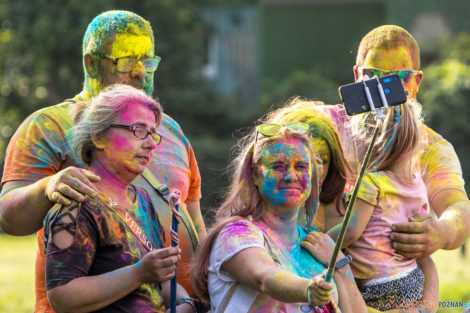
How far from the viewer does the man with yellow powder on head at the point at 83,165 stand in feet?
11.2

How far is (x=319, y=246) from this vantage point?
3365 millimetres

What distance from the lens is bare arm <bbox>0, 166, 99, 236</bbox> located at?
2965mm

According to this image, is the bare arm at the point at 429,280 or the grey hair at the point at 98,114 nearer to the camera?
the grey hair at the point at 98,114

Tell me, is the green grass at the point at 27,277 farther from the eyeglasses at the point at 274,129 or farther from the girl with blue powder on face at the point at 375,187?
the eyeglasses at the point at 274,129

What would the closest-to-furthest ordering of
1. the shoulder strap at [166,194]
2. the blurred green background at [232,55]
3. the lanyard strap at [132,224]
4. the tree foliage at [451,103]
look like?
the lanyard strap at [132,224] < the shoulder strap at [166,194] < the tree foliage at [451,103] < the blurred green background at [232,55]

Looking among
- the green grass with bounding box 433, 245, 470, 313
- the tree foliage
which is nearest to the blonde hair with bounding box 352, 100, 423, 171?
the green grass with bounding box 433, 245, 470, 313

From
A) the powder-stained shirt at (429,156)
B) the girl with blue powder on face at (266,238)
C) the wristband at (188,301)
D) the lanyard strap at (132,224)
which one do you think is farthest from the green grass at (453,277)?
the lanyard strap at (132,224)

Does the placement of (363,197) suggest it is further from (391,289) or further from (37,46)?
(37,46)

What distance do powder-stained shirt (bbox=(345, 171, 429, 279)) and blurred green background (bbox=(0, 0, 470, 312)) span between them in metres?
14.1

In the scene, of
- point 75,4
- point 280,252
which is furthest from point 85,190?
point 75,4

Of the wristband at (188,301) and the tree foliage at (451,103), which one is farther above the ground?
the wristband at (188,301)

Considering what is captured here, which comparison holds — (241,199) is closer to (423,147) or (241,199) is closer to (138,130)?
(138,130)

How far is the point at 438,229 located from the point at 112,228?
1.57 metres

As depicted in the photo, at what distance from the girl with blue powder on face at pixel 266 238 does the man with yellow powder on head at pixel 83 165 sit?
1.36 feet
